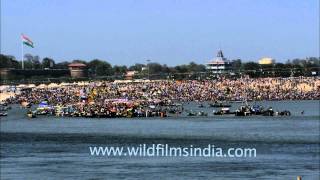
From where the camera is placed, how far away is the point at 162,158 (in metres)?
60.6

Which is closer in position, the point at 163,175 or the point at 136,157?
the point at 163,175

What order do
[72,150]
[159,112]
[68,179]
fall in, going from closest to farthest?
[68,179], [72,150], [159,112]

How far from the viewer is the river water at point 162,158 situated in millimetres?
51031

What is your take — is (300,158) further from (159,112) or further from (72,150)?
(159,112)

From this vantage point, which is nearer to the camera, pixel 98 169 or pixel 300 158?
pixel 98 169

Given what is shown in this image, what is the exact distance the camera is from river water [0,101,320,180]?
167 ft

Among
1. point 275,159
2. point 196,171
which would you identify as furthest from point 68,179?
point 275,159

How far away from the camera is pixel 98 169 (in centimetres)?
5312

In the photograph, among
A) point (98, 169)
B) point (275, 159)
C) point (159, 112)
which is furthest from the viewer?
point (159, 112)

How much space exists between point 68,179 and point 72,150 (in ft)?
66.5

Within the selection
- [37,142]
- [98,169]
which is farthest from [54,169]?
[37,142]

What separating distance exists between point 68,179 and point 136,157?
521 inches

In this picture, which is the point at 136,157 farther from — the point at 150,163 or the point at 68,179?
the point at 68,179

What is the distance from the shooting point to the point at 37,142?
80.4 meters
